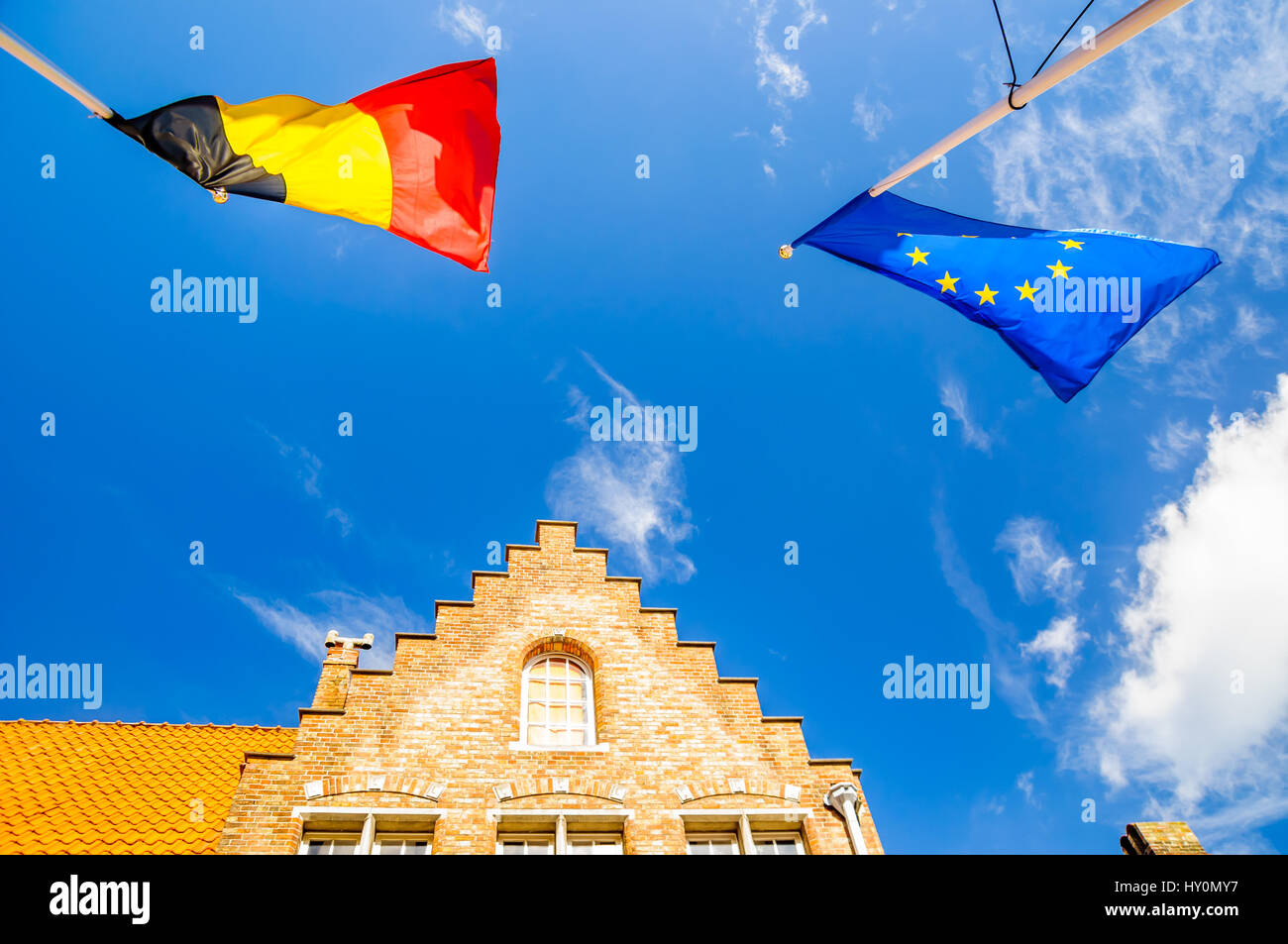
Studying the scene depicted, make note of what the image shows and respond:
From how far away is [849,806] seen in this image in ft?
33.3

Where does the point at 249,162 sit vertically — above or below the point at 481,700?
above

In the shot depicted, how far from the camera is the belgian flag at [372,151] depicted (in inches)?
331

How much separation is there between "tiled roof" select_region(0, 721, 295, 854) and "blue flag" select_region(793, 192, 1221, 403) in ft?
38.4

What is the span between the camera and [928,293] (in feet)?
32.7

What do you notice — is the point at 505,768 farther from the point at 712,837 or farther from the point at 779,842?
the point at 779,842

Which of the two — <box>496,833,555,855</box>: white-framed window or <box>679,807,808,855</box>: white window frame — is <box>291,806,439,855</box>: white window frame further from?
<box>679,807,808,855</box>: white window frame

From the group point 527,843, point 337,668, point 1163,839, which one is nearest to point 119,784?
point 337,668

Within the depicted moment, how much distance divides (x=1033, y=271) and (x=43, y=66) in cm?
1092

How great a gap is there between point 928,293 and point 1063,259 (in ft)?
6.20

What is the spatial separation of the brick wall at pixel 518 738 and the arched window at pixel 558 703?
0.18 m
